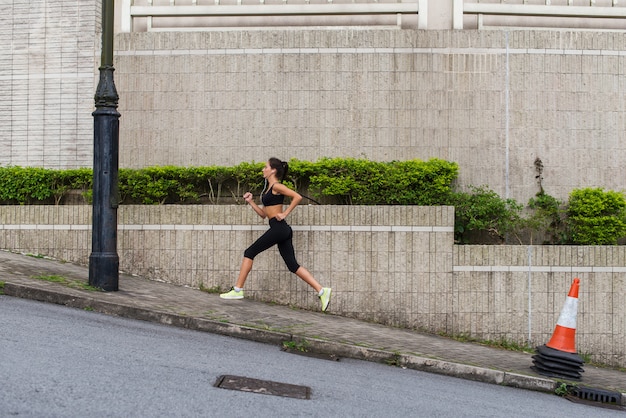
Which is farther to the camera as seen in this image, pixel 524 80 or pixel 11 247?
pixel 524 80

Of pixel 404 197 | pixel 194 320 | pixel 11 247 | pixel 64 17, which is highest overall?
pixel 64 17

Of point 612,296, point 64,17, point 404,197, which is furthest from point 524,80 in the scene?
point 64,17

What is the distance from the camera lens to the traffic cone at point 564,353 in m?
8.06

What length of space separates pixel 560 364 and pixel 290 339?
2.98 metres

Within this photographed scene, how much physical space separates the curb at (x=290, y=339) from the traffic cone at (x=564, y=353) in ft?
0.96

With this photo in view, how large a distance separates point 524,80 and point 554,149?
1173 mm

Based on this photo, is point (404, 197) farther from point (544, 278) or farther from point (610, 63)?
point (610, 63)

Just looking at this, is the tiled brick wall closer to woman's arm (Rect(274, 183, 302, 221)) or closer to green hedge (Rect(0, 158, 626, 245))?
green hedge (Rect(0, 158, 626, 245))

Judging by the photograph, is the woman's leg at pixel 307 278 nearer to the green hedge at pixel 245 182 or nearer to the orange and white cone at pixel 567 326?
the green hedge at pixel 245 182

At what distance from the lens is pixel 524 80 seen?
11.5 meters

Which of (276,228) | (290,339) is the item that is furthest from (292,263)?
(290,339)

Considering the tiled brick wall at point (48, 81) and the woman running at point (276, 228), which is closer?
the woman running at point (276, 228)

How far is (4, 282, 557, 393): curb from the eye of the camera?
310 inches

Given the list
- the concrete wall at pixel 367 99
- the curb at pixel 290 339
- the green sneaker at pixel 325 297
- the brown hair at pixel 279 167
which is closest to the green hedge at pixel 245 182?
the concrete wall at pixel 367 99
